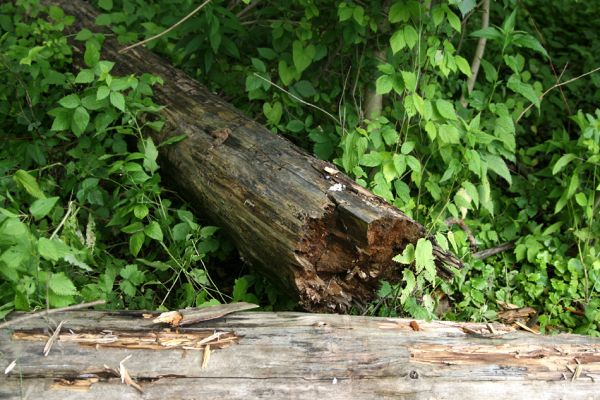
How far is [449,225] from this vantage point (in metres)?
3.74

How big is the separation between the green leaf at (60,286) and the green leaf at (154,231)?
599 millimetres

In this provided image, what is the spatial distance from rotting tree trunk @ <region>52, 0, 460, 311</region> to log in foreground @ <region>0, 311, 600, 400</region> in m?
0.33

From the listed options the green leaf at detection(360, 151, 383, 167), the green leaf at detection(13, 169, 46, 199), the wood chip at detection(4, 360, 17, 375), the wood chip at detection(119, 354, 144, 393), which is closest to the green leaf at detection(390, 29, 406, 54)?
the green leaf at detection(360, 151, 383, 167)

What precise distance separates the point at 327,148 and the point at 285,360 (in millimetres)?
1635

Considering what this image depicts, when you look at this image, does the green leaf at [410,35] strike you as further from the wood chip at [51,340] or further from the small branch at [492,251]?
the wood chip at [51,340]

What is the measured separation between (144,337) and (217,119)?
1.45 m

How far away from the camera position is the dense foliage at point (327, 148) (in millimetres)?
3287

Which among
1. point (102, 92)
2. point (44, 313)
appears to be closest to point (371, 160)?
point (102, 92)

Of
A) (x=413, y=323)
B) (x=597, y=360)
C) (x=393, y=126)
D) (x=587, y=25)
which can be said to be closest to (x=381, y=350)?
(x=413, y=323)

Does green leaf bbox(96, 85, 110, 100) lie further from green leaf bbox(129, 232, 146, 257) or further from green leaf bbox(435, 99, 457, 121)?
green leaf bbox(435, 99, 457, 121)

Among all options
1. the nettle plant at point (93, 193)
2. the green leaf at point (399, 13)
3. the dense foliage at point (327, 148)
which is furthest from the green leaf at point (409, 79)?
the nettle plant at point (93, 193)

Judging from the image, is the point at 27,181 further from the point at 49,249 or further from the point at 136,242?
the point at 136,242

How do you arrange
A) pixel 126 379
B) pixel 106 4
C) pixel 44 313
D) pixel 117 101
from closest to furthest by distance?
pixel 126 379, pixel 44 313, pixel 117 101, pixel 106 4

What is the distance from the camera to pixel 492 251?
3.82 metres
